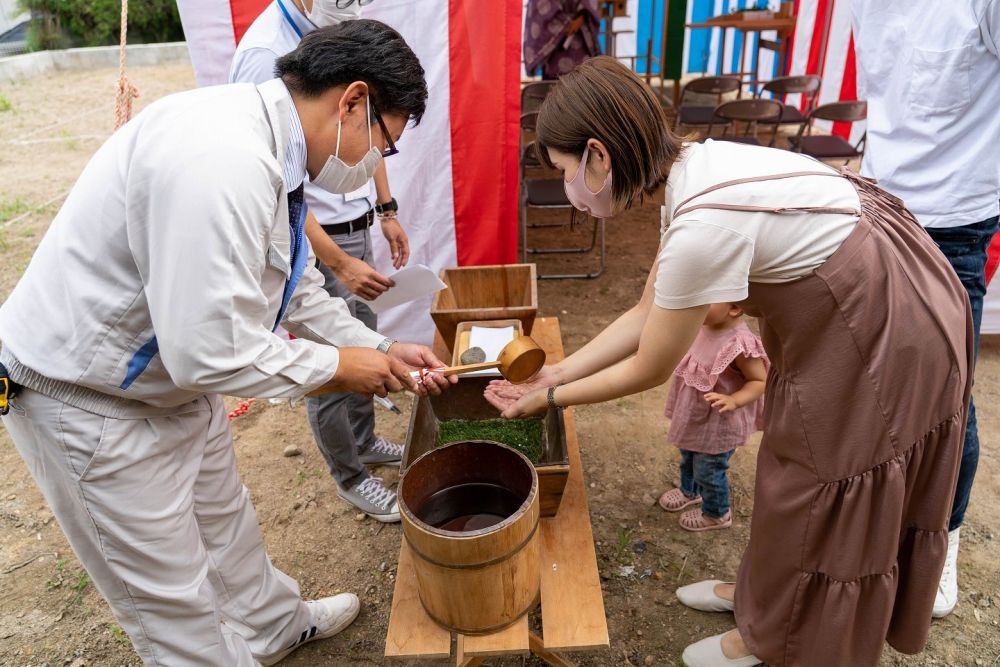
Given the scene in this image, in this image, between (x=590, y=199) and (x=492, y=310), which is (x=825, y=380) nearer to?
(x=590, y=199)

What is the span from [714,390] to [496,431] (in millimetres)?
752

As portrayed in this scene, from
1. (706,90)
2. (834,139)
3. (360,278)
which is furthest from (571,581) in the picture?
(706,90)

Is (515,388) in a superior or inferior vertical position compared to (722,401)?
superior

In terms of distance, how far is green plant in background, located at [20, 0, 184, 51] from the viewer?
46.3 ft

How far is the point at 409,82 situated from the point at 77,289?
80 centimetres

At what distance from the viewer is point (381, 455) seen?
116 inches

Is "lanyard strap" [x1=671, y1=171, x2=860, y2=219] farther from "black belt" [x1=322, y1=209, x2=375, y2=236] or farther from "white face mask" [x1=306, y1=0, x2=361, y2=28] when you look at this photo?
"black belt" [x1=322, y1=209, x2=375, y2=236]

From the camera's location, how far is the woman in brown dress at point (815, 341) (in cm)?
125

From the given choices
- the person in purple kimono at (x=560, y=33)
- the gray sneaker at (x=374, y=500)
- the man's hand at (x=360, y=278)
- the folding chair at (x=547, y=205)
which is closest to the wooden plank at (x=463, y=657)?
the gray sneaker at (x=374, y=500)

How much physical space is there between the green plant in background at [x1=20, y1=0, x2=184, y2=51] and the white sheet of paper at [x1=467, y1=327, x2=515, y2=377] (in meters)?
15.7

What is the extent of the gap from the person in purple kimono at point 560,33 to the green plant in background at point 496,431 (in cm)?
455

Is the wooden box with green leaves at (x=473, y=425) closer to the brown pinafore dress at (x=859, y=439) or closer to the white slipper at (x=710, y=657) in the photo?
the brown pinafore dress at (x=859, y=439)

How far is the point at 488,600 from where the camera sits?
1288 mm

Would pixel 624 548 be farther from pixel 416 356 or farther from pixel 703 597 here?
pixel 416 356
